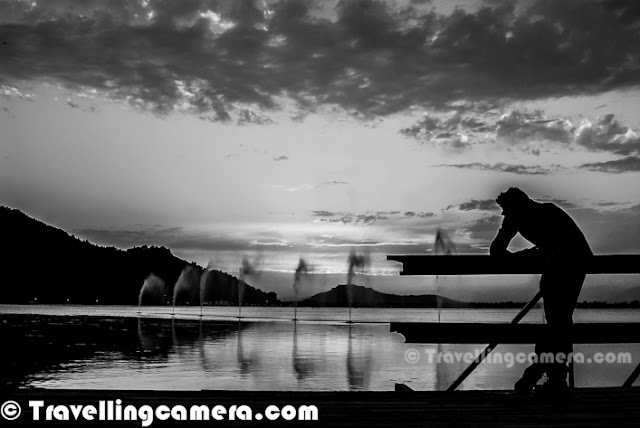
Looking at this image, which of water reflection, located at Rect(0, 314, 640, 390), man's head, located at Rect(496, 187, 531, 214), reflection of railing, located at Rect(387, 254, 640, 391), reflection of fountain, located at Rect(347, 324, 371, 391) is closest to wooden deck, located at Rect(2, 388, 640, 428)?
reflection of railing, located at Rect(387, 254, 640, 391)

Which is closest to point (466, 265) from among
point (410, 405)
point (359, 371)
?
point (410, 405)

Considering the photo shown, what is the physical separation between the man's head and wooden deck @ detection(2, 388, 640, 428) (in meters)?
1.58

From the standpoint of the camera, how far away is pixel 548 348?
546cm

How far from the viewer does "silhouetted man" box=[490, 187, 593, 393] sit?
5434 millimetres

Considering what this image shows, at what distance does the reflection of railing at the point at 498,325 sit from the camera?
5.04m

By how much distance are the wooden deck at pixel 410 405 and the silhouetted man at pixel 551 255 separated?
0.40m

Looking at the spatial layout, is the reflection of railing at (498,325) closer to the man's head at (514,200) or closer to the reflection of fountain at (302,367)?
the man's head at (514,200)

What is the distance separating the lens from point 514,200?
5707 mm

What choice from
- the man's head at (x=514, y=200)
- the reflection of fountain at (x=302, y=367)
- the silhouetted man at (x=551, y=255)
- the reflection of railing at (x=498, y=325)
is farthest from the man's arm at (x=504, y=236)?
the reflection of fountain at (x=302, y=367)

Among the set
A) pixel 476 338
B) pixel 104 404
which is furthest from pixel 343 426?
pixel 104 404

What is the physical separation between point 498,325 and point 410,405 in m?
0.94

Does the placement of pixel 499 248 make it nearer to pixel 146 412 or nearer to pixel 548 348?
pixel 548 348

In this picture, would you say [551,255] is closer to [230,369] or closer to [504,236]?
[504,236]

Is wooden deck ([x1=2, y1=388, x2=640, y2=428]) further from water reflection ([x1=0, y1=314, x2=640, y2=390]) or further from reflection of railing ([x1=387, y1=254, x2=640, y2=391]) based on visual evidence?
water reflection ([x1=0, y1=314, x2=640, y2=390])
